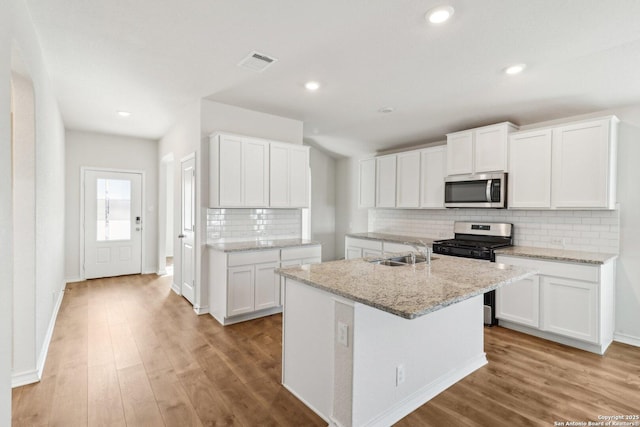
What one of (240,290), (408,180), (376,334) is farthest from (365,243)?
(376,334)

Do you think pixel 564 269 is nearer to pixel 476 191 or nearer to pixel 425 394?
pixel 476 191

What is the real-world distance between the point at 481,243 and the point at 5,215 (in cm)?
424

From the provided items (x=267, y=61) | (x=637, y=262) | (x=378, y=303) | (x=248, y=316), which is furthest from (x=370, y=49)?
(x=637, y=262)

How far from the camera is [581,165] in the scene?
10.7ft

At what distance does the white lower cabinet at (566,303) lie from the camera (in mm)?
2943

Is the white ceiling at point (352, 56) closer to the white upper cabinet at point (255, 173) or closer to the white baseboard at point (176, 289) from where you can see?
the white upper cabinet at point (255, 173)

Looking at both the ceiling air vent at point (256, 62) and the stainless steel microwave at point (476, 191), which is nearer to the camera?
the ceiling air vent at point (256, 62)

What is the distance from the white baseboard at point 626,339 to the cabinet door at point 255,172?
4.07m

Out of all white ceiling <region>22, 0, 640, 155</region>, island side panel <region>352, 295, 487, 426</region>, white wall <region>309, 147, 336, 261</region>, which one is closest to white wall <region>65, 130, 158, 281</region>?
white ceiling <region>22, 0, 640, 155</region>

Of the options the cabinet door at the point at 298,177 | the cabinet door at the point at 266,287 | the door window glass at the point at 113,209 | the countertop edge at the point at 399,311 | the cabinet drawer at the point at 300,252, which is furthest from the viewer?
the door window glass at the point at 113,209

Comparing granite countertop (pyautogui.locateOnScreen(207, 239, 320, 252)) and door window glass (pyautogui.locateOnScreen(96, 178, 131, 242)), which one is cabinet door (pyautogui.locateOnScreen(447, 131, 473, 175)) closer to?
granite countertop (pyautogui.locateOnScreen(207, 239, 320, 252))

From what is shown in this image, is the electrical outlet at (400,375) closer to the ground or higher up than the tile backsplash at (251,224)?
closer to the ground

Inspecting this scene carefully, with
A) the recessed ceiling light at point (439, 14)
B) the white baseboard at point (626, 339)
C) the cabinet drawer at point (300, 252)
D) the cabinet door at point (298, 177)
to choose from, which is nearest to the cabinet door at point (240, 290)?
the cabinet drawer at point (300, 252)

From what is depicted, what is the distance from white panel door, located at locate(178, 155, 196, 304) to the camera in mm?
→ 4121
